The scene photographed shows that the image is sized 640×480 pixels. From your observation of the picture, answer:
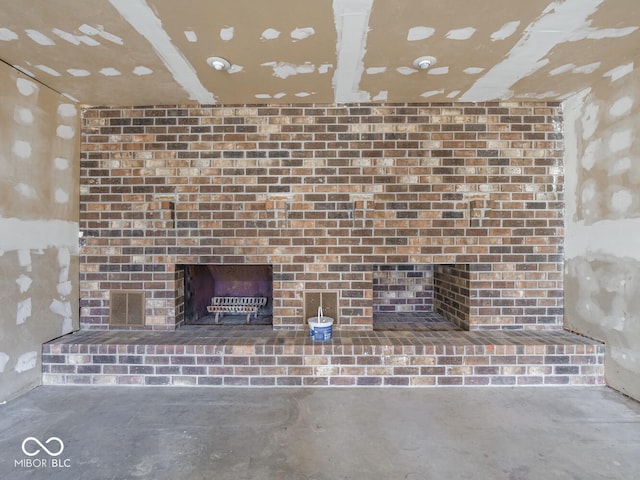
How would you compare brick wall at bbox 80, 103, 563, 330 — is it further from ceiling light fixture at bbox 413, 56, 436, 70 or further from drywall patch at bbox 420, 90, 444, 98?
ceiling light fixture at bbox 413, 56, 436, 70

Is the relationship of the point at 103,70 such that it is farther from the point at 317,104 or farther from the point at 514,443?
the point at 514,443

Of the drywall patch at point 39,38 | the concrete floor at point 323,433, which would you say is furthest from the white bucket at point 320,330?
the drywall patch at point 39,38

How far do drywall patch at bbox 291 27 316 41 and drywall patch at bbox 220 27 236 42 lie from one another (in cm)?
35

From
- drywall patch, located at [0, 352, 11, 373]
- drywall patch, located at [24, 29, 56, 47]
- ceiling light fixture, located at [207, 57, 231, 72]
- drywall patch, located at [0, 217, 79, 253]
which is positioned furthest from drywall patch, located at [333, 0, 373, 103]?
drywall patch, located at [0, 352, 11, 373]

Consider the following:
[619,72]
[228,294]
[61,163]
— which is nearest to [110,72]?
[61,163]

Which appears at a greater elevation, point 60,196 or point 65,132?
point 65,132

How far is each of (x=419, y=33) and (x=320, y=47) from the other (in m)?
0.61

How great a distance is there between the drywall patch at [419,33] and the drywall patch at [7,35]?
2.39 meters

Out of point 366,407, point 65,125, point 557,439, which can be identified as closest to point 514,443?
Result: point 557,439

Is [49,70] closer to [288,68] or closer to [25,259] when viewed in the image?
[25,259]

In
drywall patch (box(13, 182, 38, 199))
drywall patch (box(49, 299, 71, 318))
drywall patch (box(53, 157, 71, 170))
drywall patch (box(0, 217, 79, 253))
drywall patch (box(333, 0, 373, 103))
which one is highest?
drywall patch (box(333, 0, 373, 103))

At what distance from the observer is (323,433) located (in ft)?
6.22

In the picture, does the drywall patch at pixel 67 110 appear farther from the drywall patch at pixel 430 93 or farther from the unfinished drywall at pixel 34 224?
the drywall patch at pixel 430 93

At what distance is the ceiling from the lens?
1.69 metres
